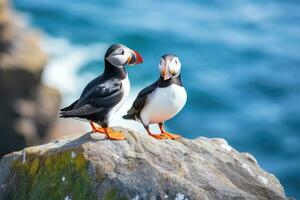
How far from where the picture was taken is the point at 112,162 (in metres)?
9.63

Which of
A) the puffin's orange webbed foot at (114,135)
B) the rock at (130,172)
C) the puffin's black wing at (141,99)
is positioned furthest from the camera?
the puffin's black wing at (141,99)

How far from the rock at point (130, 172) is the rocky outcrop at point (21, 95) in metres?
16.7

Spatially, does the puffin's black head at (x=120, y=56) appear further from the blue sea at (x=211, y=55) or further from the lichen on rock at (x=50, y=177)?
the blue sea at (x=211, y=55)

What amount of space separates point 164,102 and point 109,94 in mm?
722

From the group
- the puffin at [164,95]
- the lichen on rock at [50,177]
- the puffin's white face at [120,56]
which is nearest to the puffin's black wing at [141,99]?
the puffin at [164,95]

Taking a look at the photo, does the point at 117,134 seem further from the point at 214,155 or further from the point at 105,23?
the point at 105,23

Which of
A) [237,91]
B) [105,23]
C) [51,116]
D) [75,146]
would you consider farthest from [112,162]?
[105,23]

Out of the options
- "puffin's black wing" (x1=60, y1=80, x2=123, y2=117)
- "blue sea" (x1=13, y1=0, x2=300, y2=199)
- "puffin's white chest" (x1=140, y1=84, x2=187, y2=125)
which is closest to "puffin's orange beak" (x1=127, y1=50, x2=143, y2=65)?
"puffin's black wing" (x1=60, y1=80, x2=123, y2=117)

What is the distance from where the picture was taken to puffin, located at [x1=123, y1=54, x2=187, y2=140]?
33.2ft

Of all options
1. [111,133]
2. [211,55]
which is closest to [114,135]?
[111,133]

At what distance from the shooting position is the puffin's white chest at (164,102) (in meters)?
10.3

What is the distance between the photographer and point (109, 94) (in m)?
9.98

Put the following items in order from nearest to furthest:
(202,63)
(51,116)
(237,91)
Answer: (51,116)
(237,91)
(202,63)

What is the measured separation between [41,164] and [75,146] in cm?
47
